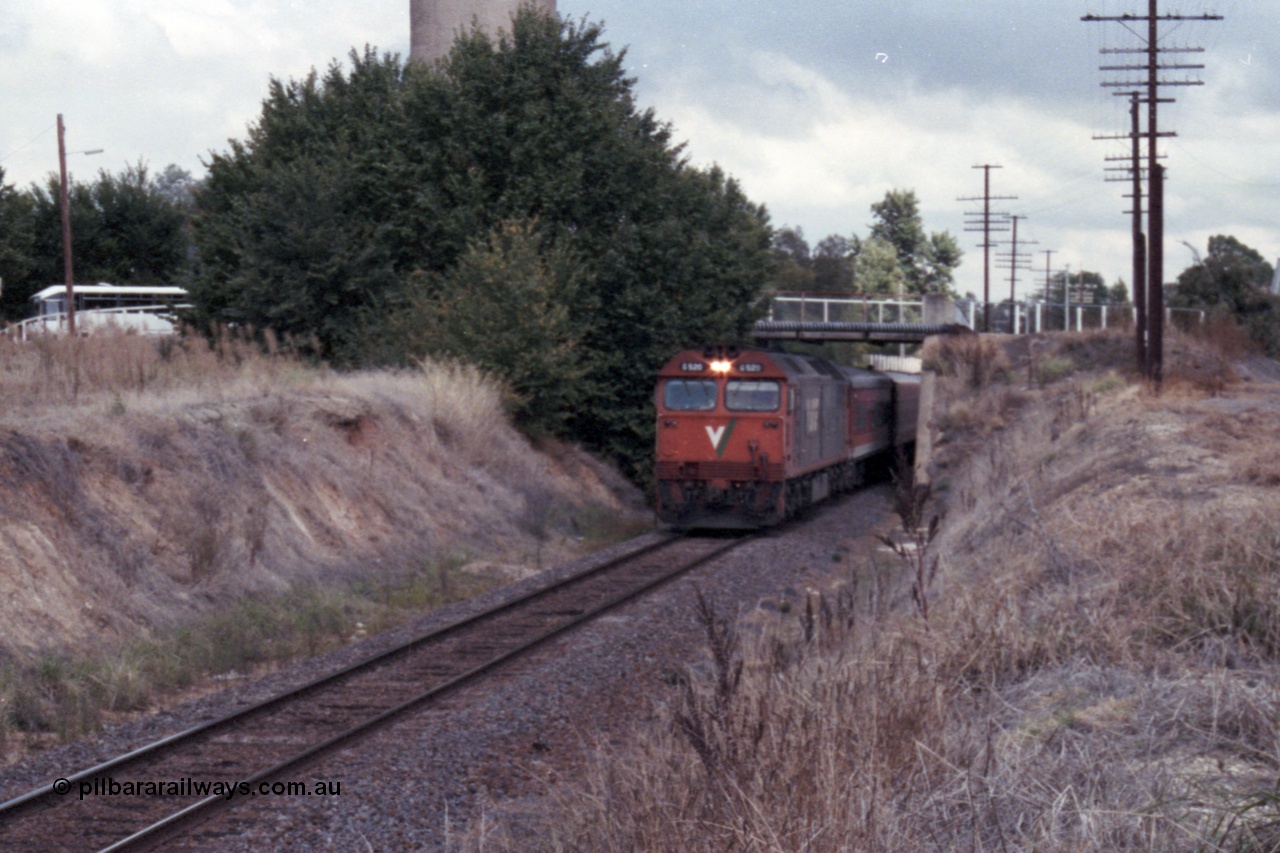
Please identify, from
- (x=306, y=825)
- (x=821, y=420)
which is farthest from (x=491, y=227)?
(x=306, y=825)

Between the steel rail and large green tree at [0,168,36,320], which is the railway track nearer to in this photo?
the steel rail

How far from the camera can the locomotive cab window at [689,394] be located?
21422 mm

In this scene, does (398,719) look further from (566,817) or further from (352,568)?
(352,568)

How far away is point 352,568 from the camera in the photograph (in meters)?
15.6

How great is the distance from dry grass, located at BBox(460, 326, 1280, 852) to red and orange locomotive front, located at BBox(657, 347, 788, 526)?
9.64 metres

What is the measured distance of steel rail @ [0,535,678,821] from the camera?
22.6 feet

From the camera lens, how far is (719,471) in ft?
69.2

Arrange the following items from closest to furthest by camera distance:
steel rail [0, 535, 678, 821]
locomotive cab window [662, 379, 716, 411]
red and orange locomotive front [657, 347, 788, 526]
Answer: steel rail [0, 535, 678, 821] → red and orange locomotive front [657, 347, 788, 526] → locomotive cab window [662, 379, 716, 411]

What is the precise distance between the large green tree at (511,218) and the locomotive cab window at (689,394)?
5.00 metres

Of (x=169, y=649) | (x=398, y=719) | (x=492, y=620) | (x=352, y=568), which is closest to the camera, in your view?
(x=398, y=719)

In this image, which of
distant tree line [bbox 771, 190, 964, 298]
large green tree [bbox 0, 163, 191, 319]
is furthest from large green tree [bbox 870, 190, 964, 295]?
large green tree [bbox 0, 163, 191, 319]

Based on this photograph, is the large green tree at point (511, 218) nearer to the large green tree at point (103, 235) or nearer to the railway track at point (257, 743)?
the railway track at point (257, 743)

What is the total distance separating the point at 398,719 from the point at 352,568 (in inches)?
281

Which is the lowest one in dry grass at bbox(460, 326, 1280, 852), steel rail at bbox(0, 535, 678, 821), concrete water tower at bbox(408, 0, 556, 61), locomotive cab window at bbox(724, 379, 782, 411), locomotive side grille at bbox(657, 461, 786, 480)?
steel rail at bbox(0, 535, 678, 821)
